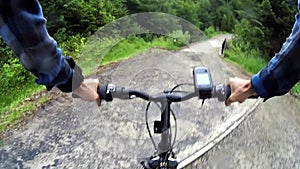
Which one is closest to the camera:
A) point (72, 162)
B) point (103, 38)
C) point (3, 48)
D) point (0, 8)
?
point (0, 8)

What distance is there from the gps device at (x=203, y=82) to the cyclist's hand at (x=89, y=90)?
0.30 m

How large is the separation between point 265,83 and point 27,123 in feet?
10.8

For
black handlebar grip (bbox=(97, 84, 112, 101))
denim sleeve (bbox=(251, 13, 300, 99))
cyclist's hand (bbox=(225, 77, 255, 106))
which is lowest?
black handlebar grip (bbox=(97, 84, 112, 101))

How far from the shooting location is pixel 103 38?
Answer: 1606 mm

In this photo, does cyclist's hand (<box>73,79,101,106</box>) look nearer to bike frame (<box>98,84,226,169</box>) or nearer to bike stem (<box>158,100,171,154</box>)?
bike frame (<box>98,84,226,169</box>)

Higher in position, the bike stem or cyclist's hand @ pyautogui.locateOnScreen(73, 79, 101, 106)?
cyclist's hand @ pyautogui.locateOnScreen(73, 79, 101, 106)

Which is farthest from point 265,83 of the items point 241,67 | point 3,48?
point 241,67

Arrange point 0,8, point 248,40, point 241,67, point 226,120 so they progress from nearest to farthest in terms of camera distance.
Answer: point 0,8 → point 226,120 → point 241,67 → point 248,40

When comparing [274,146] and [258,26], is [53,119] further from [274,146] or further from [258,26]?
[258,26]

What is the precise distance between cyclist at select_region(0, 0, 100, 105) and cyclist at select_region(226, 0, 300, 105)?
19.4 inches

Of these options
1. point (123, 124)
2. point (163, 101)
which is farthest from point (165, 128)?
point (123, 124)

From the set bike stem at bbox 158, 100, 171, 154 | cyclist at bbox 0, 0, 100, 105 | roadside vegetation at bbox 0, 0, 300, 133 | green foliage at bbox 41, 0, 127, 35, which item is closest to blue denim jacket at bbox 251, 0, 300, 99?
bike stem at bbox 158, 100, 171, 154

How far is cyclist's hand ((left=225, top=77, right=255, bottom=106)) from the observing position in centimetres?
127

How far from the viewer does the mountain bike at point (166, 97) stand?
124 cm
